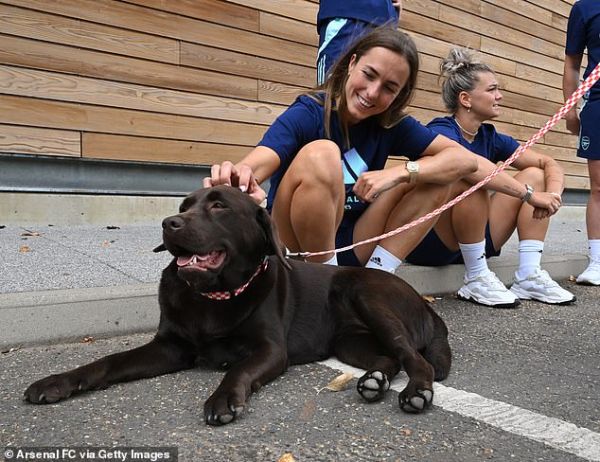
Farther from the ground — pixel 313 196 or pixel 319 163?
pixel 319 163

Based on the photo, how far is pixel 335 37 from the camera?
3.73 meters

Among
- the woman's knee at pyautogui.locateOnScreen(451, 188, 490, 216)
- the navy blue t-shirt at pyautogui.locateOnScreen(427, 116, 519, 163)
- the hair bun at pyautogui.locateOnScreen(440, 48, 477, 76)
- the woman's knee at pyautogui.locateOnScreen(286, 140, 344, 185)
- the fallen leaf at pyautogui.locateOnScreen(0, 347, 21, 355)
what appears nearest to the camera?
the fallen leaf at pyautogui.locateOnScreen(0, 347, 21, 355)

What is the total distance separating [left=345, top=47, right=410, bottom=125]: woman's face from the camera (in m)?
2.99

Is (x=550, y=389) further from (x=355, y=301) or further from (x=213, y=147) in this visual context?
(x=213, y=147)

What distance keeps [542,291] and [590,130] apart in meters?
1.40

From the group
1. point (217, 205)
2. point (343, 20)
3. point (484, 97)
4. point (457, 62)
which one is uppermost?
point (343, 20)

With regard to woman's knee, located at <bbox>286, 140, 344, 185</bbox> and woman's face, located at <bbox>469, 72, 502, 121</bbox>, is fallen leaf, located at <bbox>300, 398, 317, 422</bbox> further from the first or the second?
woman's face, located at <bbox>469, 72, 502, 121</bbox>

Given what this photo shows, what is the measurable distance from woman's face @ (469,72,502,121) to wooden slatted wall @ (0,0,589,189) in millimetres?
2626

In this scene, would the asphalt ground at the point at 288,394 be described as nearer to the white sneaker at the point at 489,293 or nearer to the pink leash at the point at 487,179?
the white sneaker at the point at 489,293

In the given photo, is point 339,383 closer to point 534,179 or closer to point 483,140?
point 534,179

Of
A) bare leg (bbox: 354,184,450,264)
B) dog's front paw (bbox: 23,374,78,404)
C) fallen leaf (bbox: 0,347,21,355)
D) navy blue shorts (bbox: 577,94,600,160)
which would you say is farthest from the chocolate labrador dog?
navy blue shorts (bbox: 577,94,600,160)

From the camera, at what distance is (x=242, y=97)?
6.02 m

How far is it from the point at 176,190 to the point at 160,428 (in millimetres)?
4198

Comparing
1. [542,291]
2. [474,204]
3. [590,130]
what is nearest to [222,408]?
[474,204]
